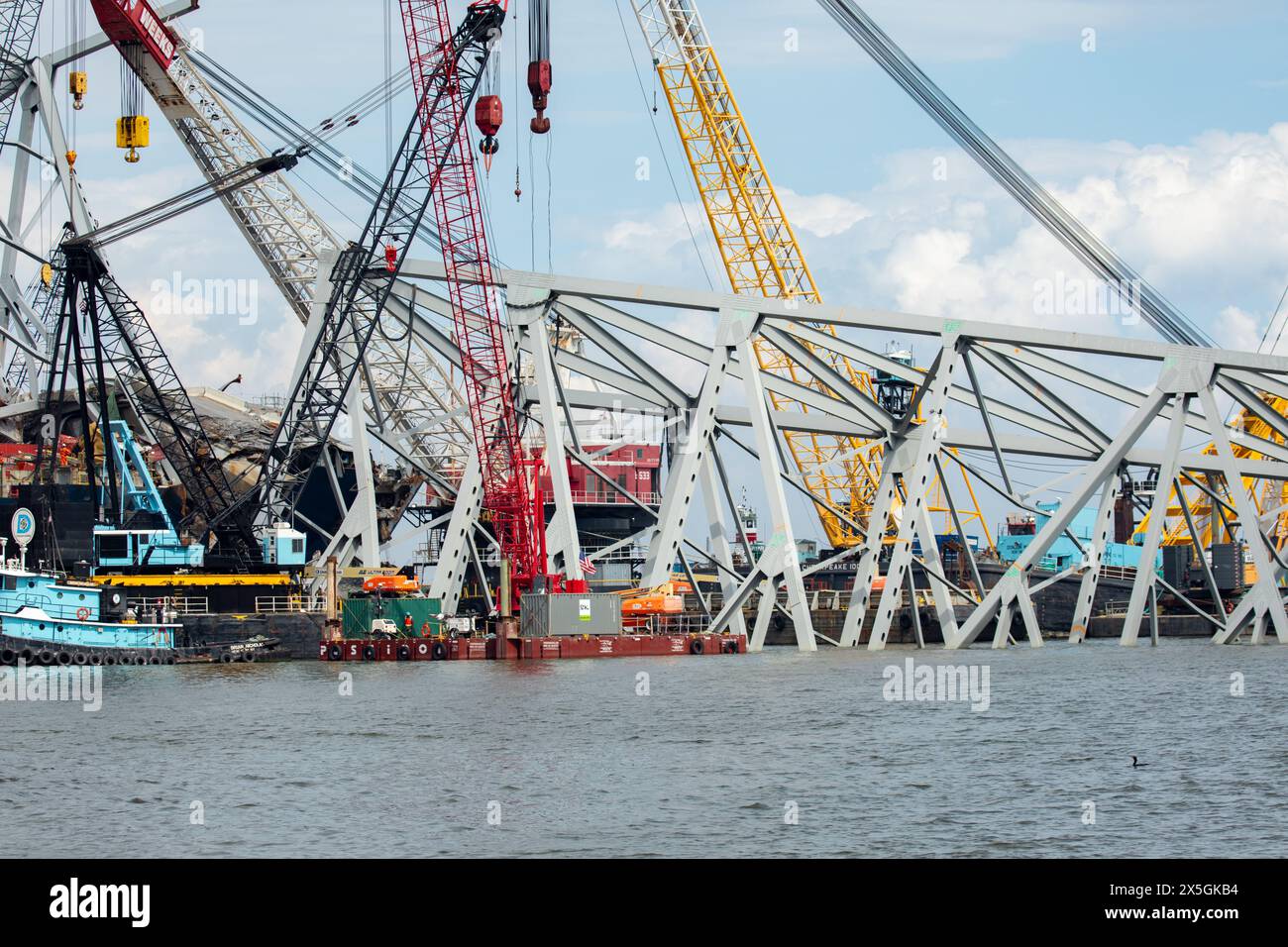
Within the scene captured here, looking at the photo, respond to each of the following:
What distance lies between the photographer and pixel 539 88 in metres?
85.8

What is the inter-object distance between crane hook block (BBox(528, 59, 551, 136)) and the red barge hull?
83.4 ft

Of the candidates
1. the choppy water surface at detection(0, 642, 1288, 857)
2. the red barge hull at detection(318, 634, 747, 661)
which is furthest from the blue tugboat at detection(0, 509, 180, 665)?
the choppy water surface at detection(0, 642, 1288, 857)

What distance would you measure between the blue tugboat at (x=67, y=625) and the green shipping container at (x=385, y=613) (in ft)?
30.5

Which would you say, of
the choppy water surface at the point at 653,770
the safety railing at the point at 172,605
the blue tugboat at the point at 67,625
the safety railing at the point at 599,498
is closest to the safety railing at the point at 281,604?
the safety railing at the point at 172,605

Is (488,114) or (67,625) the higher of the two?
(488,114)

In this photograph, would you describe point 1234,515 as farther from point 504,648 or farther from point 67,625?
point 67,625

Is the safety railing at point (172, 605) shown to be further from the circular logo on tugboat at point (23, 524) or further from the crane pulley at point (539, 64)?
the crane pulley at point (539, 64)

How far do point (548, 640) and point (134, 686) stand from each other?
21185 millimetres

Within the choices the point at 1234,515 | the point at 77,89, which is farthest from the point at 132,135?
the point at 1234,515

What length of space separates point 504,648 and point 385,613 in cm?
939

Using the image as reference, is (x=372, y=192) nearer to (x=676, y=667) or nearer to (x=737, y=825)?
(x=676, y=667)

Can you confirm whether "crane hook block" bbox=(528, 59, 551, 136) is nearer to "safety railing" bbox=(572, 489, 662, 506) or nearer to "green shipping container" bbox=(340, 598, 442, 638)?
"green shipping container" bbox=(340, 598, 442, 638)

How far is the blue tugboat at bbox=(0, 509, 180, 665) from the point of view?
72.1 metres
